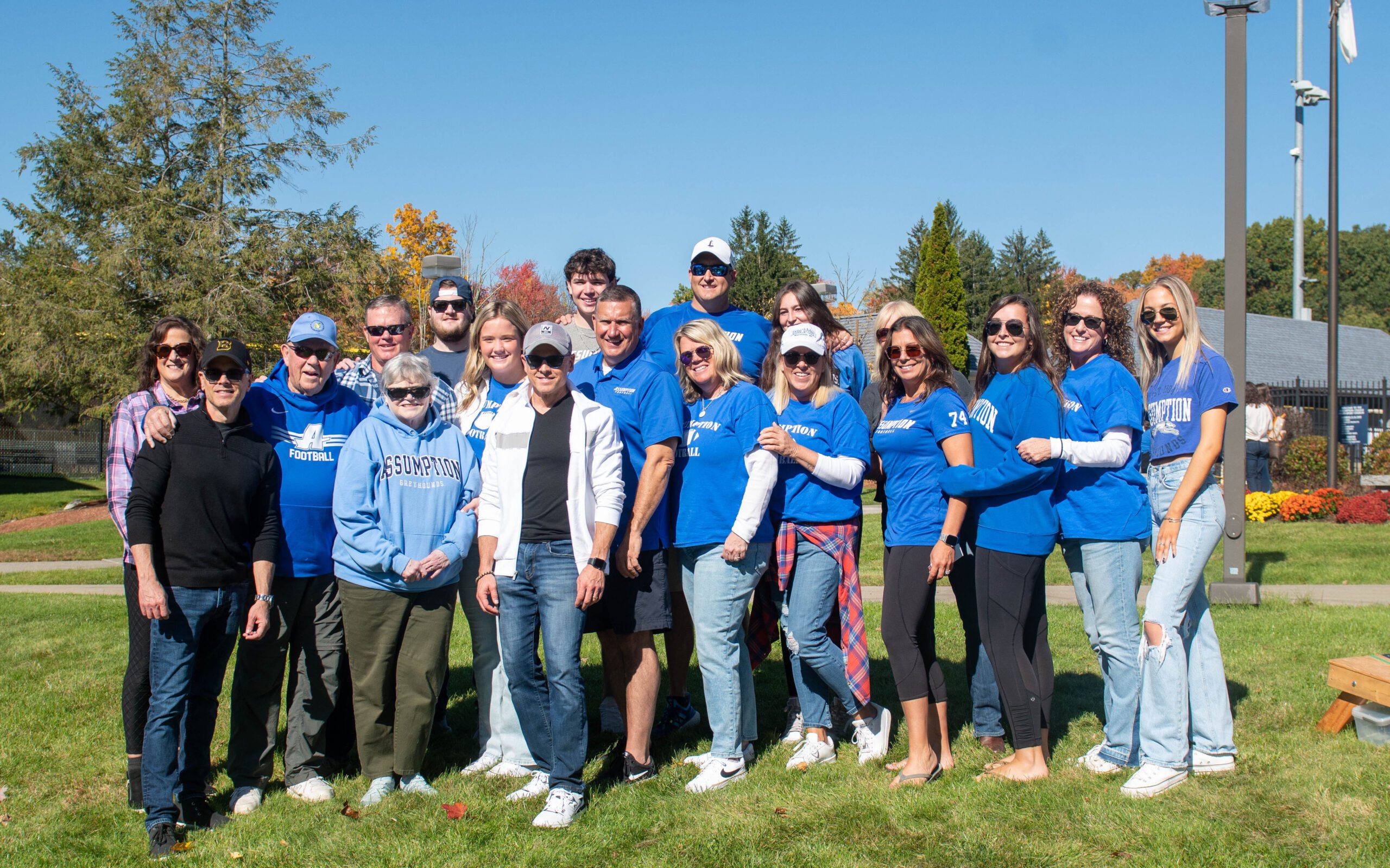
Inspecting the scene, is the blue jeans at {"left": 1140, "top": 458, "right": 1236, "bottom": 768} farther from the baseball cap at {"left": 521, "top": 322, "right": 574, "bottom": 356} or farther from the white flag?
the white flag

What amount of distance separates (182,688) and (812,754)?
284cm

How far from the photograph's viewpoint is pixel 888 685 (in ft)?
20.3

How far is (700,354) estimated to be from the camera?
4.61 meters

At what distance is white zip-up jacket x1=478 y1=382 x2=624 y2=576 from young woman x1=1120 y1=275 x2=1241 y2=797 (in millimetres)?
2393

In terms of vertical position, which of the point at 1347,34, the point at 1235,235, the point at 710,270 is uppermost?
the point at 1347,34

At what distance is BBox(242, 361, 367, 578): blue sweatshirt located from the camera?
4.41 m

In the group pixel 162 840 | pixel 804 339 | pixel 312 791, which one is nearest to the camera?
pixel 162 840

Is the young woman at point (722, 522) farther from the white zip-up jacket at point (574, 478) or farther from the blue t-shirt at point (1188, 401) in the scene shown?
the blue t-shirt at point (1188, 401)

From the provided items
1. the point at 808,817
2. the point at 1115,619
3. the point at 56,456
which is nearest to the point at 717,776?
the point at 808,817

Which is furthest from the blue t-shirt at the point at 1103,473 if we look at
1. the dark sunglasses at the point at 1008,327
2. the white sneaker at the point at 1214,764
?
the white sneaker at the point at 1214,764

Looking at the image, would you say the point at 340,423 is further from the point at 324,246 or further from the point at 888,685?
the point at 324,246

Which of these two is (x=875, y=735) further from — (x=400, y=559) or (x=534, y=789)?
(x=400, y=559)

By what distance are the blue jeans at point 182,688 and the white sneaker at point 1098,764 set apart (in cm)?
390

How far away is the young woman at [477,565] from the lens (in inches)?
189
